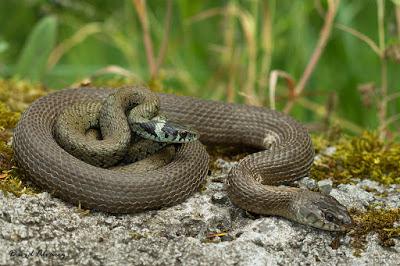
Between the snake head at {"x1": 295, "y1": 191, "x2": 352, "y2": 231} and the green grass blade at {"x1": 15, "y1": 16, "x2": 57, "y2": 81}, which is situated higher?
the green grass blade at {"x1": 15, "y1": 16, "x2": 57, "y2": 81}

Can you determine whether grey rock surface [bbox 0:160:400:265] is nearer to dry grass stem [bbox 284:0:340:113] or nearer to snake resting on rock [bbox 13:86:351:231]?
snake resting on rock [bbox 13:86:351:231]

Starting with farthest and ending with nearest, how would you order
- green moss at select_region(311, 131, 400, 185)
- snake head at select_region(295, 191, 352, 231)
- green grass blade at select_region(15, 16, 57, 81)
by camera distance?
green grass blade at select_region(15, 16, 57, 81) < green moss at select_region(311, 131, 400, 185) < snake head at select_region(295, 191, 352, 231)


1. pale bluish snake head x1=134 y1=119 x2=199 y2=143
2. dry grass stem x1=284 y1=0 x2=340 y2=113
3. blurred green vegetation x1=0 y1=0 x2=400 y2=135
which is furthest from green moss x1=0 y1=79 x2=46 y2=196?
dry grass stem x1=284 y1=0 x2=340 y2=113

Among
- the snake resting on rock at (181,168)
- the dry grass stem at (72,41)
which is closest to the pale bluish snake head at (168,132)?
the snake resting on rock at (181,168)

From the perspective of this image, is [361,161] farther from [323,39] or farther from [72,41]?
[72,41]

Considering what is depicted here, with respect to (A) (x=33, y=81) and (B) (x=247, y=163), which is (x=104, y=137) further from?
(A) (x=33, y=81)

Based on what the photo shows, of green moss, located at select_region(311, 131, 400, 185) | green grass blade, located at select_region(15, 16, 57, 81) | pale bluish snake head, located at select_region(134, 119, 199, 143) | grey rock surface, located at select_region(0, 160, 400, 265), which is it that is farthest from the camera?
green grass blade, located at select_region(15, 16, 57, 81)

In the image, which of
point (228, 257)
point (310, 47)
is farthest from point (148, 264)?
point (310, 47)
